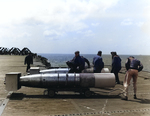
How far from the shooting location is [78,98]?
8242 mm

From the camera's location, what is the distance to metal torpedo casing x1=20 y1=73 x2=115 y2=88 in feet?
27.3

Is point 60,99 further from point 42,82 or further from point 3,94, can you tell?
point 3,94

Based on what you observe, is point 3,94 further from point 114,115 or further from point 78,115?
point 114,115

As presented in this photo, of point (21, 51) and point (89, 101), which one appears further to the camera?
point (21, 51)

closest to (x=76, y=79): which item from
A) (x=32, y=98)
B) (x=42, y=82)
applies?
(x=42, y=82)

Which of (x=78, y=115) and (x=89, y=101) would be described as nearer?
(x=78, y=115)

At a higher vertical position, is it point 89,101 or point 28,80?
point 28,80

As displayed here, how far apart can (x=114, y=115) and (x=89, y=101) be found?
1.85 meters

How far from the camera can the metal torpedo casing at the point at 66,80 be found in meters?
8.32

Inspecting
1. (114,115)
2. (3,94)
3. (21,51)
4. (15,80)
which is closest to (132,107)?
(114,115)

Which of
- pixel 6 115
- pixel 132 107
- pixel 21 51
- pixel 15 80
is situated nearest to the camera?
pixel 6 115

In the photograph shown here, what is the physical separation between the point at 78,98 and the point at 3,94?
13.2ft

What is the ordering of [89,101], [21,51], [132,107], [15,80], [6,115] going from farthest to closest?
[21,51] < [15,80] < [89,101] < [132,107] < [6,115]

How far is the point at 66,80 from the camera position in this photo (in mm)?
8312
